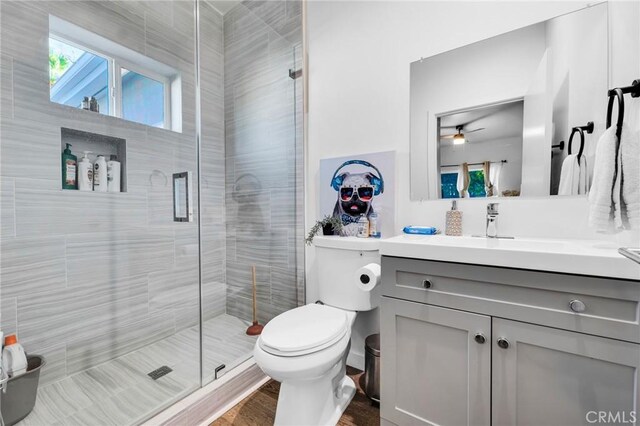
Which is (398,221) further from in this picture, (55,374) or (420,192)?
(55,374)

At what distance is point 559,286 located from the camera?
2.69 ft

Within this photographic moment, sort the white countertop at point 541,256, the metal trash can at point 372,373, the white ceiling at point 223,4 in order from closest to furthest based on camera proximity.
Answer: the white countertop at point 541,256, the metal trash can at point 372,373, the white ceiling at point 223,4

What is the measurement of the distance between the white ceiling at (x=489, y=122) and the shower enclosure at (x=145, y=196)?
100cm

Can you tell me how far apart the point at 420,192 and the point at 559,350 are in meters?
0.88

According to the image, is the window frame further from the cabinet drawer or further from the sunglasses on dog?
the cabinet drawer

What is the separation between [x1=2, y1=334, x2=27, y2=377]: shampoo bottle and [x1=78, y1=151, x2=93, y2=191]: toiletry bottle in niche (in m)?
0.82

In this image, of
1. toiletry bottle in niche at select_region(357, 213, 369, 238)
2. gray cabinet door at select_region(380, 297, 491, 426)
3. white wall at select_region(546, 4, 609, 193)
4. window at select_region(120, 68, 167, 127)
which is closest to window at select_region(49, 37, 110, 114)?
window at select_region(120, 68, 167, 127)

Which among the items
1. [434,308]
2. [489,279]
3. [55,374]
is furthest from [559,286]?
[55,374]

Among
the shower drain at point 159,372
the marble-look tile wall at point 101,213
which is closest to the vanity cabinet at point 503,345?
the shower drain at point 159,372

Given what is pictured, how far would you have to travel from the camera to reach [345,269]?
147cm

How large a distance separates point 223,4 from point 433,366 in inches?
107

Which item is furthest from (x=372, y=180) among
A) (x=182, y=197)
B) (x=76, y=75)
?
(x=76, y=75)

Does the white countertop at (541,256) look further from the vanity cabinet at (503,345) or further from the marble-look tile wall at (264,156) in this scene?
the marble-look tile wall at (264,156)

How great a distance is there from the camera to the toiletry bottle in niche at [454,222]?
135 centimetres
